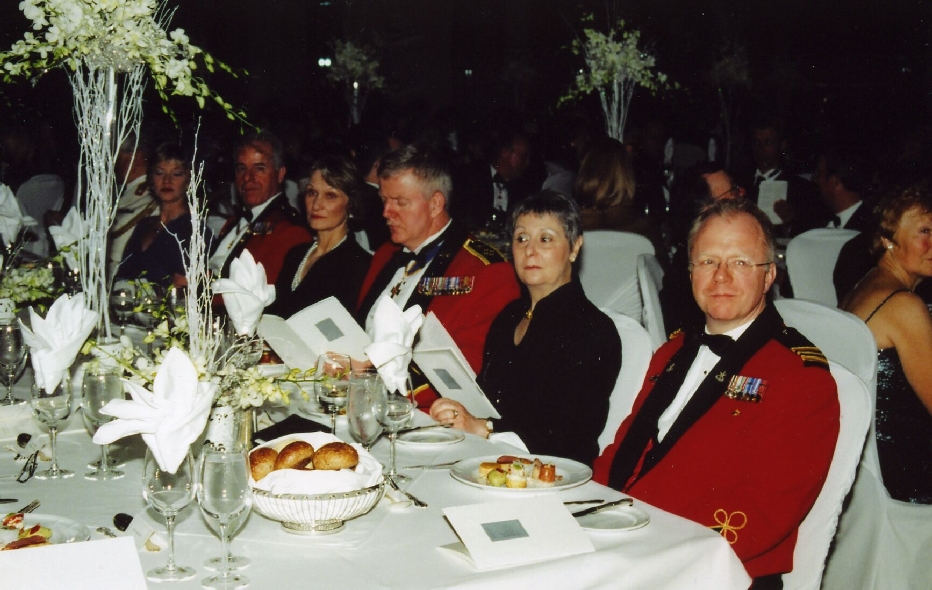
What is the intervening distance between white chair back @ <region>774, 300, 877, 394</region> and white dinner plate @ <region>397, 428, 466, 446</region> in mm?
1030

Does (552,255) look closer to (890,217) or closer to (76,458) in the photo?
(890,217)

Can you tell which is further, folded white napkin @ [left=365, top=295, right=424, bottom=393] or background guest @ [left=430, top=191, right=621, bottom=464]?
background guest @ [left=430, top=191, right=621, bottom=464]

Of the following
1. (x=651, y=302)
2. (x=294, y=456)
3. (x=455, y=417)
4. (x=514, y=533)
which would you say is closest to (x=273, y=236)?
(x=651, y=302)

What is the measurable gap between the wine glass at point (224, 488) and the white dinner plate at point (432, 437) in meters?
0.90

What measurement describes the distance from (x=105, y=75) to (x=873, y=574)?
257 cm

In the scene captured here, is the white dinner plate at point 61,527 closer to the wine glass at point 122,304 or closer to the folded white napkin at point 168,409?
the folded white napkin at point 168,409

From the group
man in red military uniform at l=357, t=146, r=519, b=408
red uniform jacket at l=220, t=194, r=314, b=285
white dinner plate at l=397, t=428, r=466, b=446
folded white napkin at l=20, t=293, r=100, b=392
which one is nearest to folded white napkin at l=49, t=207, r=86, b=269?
red uniform jacket at l=220, t=194, r=314, b=285

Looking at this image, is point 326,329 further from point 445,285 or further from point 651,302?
point 651,302

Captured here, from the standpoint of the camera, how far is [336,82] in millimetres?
11547

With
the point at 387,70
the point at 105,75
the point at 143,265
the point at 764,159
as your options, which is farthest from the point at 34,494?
the point at 387,70

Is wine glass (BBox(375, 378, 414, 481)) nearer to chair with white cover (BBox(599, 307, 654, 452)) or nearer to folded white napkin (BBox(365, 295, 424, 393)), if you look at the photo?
folded white napkin (BBox(365, 295, 424, 393))

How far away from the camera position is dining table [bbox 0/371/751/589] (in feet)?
5.14

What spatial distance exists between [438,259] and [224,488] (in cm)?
247

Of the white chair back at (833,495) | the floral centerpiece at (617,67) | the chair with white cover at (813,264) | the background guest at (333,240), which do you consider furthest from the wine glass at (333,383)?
the floral centerpiece at (617,67)
